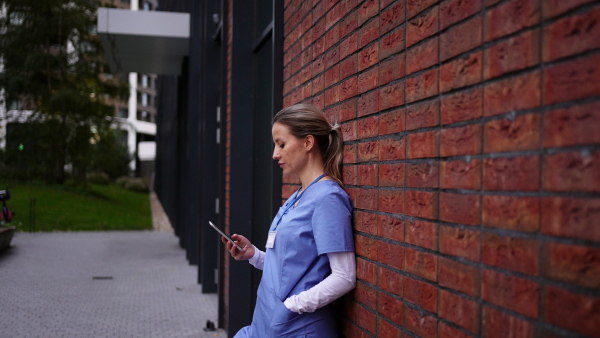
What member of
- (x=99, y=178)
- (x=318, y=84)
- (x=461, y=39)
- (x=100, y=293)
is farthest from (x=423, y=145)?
(x=99, y=178)

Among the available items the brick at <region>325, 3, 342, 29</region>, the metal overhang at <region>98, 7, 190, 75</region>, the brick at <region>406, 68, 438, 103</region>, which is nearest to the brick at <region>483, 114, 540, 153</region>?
the brick at <region>406, 68, 438, 103</region>

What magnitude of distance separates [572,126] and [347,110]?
55.1 inches

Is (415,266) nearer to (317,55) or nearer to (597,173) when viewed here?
(597,173)

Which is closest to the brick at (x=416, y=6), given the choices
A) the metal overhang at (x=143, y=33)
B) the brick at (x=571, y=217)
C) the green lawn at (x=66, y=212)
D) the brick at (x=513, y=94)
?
the brick at (x=513, y=94)

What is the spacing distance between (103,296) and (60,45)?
19.5m

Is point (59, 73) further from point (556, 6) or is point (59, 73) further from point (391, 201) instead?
point (556, 6)

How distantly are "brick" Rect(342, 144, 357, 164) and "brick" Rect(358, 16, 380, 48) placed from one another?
0.42 m

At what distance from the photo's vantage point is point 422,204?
180 centimetres

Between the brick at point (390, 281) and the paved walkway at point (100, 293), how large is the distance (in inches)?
A: 155

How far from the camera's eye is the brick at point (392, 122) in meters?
1.96

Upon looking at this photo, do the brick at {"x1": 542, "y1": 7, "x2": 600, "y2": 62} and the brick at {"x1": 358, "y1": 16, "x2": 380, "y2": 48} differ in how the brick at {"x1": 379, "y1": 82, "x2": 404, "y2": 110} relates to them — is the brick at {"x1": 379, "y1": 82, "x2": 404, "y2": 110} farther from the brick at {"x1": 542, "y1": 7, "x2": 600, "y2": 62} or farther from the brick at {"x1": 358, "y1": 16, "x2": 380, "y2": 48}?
the brick at {"x1": 542, "y1": 7, "x2": 600, "y2": 62}

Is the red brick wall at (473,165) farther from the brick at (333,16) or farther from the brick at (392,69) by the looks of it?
the brick at (333,16)

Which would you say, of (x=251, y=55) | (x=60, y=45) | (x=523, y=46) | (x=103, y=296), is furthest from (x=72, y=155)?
(x=523, y=46)

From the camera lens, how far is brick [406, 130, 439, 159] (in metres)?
1.72
